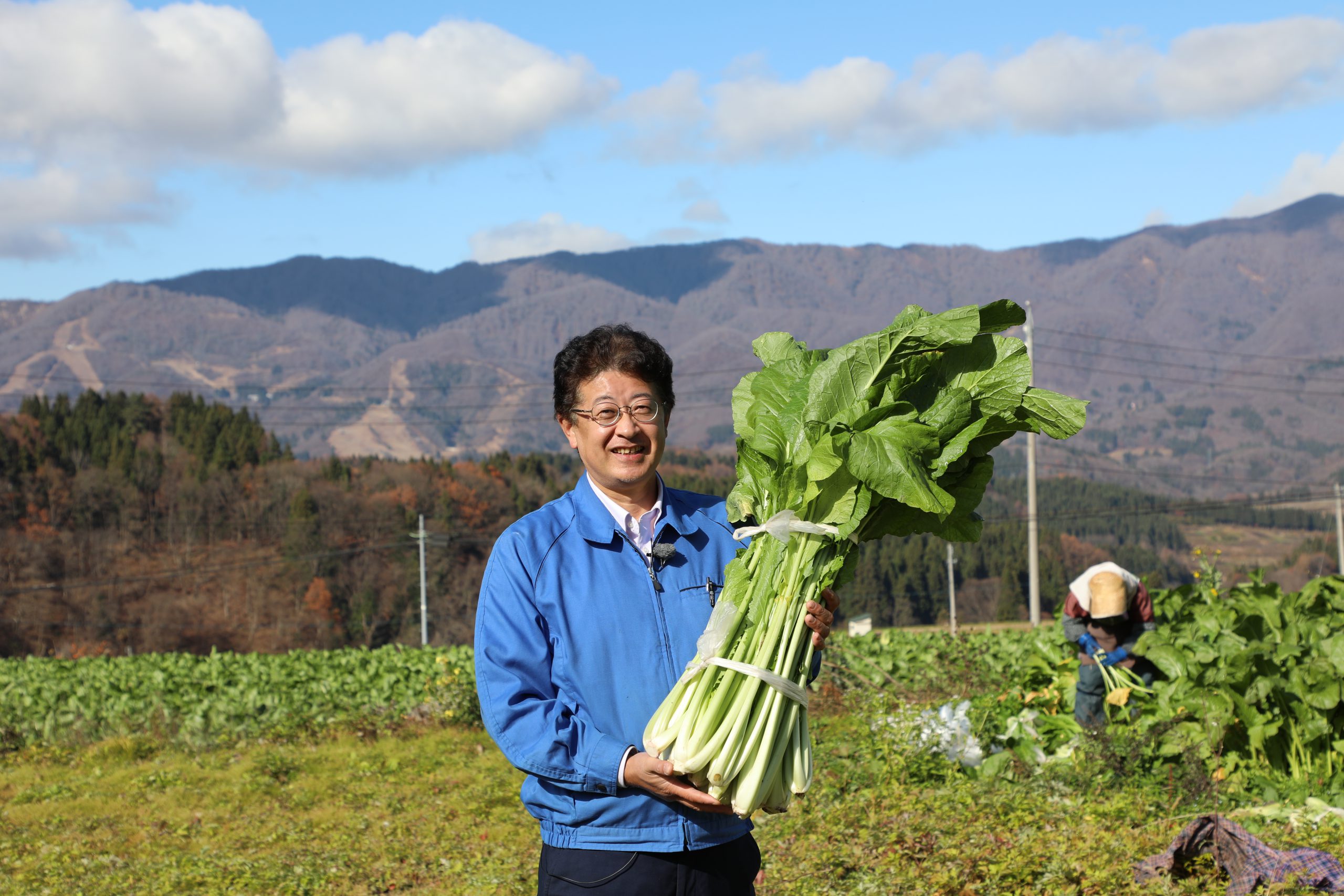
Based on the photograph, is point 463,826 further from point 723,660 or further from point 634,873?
point 723,660

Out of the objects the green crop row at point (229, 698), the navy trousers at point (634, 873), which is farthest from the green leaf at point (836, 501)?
the green crop row at point (229, 698)

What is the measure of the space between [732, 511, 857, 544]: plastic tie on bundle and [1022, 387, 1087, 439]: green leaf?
0.63 metres

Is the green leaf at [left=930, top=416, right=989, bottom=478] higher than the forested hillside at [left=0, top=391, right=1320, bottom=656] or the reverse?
higher

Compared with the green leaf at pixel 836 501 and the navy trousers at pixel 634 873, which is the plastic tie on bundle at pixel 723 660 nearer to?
the green leaf at pixel 836 501

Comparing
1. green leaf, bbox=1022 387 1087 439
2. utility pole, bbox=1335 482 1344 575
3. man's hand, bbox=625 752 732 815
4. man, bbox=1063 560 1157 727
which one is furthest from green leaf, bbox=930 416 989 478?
utility pole, bbox=1335 482 1344 575

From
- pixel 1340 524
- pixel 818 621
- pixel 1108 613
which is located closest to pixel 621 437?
pixel 818 621

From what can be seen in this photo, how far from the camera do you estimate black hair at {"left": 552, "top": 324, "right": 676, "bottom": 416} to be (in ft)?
10.2

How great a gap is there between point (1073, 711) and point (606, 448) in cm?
588

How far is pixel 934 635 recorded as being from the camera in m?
14.0

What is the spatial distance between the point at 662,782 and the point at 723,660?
353mm

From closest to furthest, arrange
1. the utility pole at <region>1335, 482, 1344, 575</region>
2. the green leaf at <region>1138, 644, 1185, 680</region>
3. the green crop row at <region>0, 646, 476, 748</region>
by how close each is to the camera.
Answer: the green leaf at <region>1138, 644, 1185, 680</region>
the green crop row at <region>0, 646, 476, 748</region>
the utility pole at <region>1335, 482, 1344, 575</region>

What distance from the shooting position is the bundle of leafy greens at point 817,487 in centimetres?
286

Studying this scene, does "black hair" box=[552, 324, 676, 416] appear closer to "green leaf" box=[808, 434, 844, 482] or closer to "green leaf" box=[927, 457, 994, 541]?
"green leaf" box=[808, 434, 844, 482]

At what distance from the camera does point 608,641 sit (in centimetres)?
296
